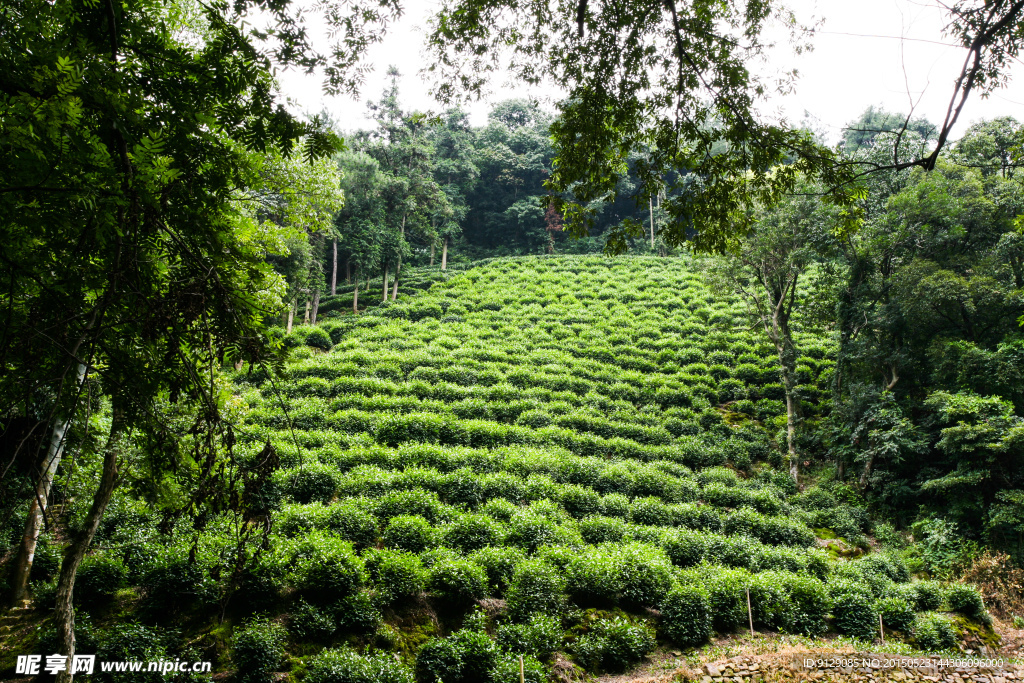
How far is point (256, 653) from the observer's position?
5.64 meters

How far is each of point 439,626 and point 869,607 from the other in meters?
7.47

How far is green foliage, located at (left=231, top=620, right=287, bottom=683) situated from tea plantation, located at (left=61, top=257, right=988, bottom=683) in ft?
0.08

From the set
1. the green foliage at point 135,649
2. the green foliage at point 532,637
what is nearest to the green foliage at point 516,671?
the green foliage at point 532,637

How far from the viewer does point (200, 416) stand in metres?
2.59

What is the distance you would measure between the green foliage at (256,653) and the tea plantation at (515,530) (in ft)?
0.08

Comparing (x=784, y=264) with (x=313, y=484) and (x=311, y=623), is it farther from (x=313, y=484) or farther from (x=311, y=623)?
(x=311, y=623)

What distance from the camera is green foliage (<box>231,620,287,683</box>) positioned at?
5.49m

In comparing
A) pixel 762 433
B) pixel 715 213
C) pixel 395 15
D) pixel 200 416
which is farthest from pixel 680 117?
pixel 762 433

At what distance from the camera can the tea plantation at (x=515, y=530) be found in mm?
6445

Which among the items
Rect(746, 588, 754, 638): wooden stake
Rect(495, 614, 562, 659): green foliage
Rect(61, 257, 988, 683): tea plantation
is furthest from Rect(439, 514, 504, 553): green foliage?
Rect(746, 588, 754, 638): wooden stake

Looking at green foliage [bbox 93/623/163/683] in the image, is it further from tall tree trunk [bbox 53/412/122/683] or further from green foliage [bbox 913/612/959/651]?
green foliage [bbox 913/612/959/651]

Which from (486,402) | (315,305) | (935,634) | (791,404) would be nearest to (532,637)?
(935,634)

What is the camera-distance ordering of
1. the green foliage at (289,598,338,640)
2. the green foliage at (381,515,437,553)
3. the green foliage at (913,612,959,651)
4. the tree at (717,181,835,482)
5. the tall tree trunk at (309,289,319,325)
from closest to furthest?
the green foliage at (289,598,338,640) → the green foliage at (913,612,959,651) → the green foliage at (381,515,437,553) → the tree at (717,181,835,482) → the tall tree trunk at (309,289,319,325)

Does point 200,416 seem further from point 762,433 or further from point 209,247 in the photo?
point 762,433
